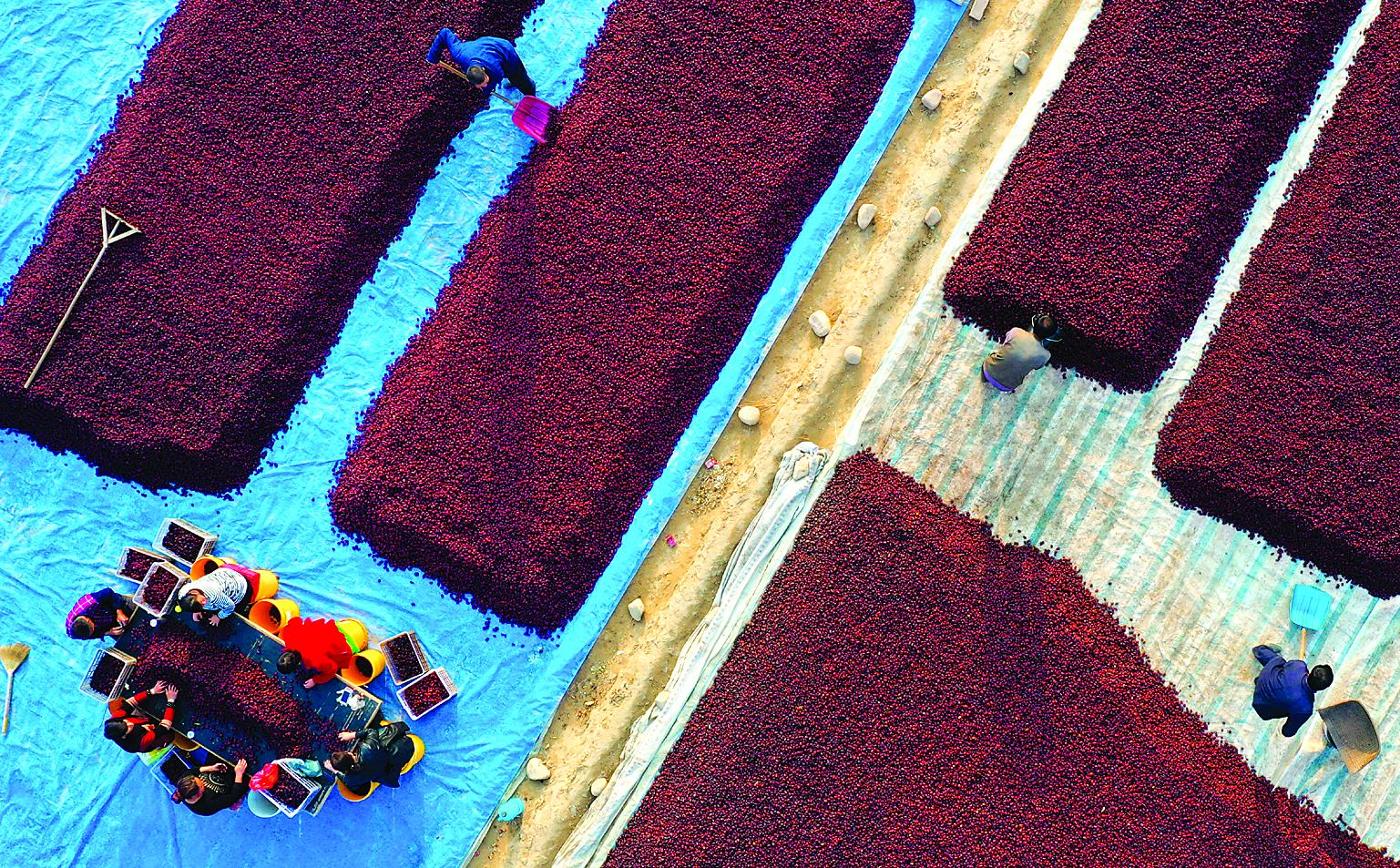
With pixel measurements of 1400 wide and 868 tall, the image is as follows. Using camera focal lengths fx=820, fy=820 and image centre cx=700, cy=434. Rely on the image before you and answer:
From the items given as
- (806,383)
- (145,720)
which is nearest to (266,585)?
(145,720)

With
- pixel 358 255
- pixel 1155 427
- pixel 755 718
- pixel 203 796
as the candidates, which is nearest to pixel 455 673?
pixel 203 796

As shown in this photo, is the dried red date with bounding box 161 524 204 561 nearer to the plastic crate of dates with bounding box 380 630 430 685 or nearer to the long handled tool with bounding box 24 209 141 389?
the long handled tool with bounding box 24 209 141 389

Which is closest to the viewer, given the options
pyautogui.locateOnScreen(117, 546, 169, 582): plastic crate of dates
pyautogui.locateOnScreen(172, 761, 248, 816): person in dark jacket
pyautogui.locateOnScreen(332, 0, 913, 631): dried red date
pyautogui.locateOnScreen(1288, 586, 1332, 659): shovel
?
pyautogui.locateOnScreen(172, 761, 248, 816): person in dark jacket

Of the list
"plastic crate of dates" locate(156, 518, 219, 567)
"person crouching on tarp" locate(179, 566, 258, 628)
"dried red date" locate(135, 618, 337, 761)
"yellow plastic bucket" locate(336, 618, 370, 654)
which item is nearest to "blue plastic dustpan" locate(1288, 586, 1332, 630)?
"yellow plastic bucket" locate(336, 618, 370, 654)

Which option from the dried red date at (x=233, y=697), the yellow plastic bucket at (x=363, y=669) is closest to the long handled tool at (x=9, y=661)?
the dried red date at (x=233, y=697)

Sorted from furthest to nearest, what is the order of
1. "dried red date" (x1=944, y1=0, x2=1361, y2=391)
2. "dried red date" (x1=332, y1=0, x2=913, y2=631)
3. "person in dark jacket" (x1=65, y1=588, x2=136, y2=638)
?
"dried red date" (x1=332, y1=0, x2=913, y2=631) < "person in dark jacket" (x1=65, y1=588, x2=136, y2=638) < "dried red date" (x1=944, y1=0, x2=1361, y2=391)

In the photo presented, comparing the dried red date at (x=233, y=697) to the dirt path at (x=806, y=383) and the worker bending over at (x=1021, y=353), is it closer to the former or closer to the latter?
the dirt path at (x=806, y=383)

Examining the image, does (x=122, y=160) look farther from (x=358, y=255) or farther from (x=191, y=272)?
(x=358, y=255)
